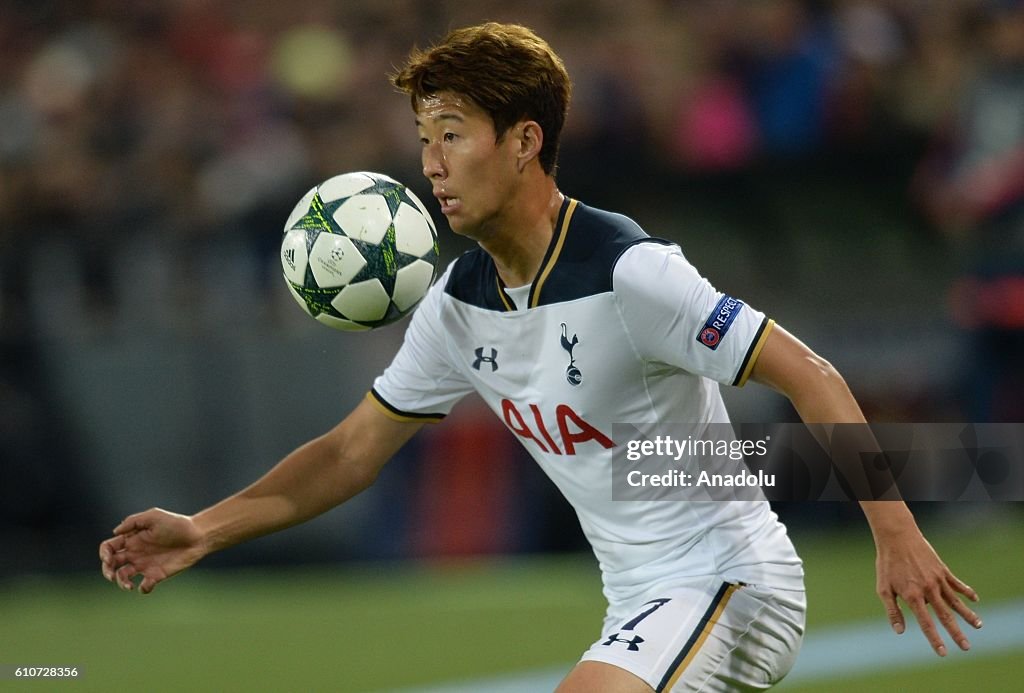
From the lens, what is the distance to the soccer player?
13.0 feet

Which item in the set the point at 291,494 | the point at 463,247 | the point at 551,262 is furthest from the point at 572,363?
the point at 463,247

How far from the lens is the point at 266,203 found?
422 inches

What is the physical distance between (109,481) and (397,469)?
6.43ft

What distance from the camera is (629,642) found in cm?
396

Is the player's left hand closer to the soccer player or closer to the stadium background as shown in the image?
the soccer player

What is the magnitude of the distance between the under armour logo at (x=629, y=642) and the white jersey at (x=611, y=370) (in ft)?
1.08

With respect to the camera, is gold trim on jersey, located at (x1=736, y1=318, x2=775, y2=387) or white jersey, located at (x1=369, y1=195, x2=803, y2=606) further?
white jersey, located at (x1=369, y1=195, x2=803, y2=606)

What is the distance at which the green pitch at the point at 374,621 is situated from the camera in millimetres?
7367

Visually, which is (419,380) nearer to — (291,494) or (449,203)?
(291,494)

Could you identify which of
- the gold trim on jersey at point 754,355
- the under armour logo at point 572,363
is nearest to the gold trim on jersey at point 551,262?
the under armour logo at point 572,363

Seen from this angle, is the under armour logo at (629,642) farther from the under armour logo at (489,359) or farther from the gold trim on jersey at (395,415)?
the gold trim on jersey at (395,415)

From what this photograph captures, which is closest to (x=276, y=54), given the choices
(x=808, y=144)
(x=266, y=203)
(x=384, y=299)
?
(x=266, y=203)

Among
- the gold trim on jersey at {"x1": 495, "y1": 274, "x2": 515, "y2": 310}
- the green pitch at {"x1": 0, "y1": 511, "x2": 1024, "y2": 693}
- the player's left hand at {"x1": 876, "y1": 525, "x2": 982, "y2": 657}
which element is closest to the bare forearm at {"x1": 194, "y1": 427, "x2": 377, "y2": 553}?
the gold trim on jersey at {"x1": 495, "y1": 274, "x2": 515, "y2": 310}

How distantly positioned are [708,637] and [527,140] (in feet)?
4.95
